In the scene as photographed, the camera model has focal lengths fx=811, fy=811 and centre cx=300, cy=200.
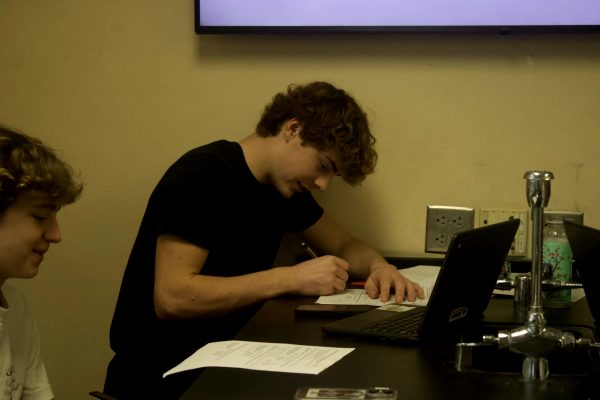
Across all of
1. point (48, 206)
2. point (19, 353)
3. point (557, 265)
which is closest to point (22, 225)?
point (48, 206)

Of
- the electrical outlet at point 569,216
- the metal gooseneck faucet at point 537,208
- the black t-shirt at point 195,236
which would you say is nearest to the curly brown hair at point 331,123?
the black t-shirt at point 195,236

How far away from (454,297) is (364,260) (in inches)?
26.0

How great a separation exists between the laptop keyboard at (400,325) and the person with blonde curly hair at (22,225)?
0.58 metres

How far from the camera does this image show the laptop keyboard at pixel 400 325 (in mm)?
1359

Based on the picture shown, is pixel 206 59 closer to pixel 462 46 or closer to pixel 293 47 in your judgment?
pixel 293 47

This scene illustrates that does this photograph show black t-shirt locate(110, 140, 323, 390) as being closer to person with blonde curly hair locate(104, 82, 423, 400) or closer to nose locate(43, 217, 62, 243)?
person with blonde curly hair locate(104, 82, 423, 400)

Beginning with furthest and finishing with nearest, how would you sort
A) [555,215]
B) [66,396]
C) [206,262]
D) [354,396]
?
[66,396] → [555,215] → [206,262] → [354,396]

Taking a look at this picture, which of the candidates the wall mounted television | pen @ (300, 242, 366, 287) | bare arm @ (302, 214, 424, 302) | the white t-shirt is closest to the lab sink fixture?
bare arm @ (302, 214, 424, 302)

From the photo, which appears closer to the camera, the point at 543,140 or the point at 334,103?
the point at 334,103

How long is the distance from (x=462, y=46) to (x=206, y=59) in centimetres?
67

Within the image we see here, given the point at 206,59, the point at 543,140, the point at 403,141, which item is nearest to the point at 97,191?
the point at 206,59

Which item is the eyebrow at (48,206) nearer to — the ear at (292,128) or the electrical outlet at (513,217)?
the ear at (292,128)

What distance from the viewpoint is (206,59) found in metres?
2.14

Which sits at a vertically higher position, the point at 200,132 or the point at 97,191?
the point at 200,132
